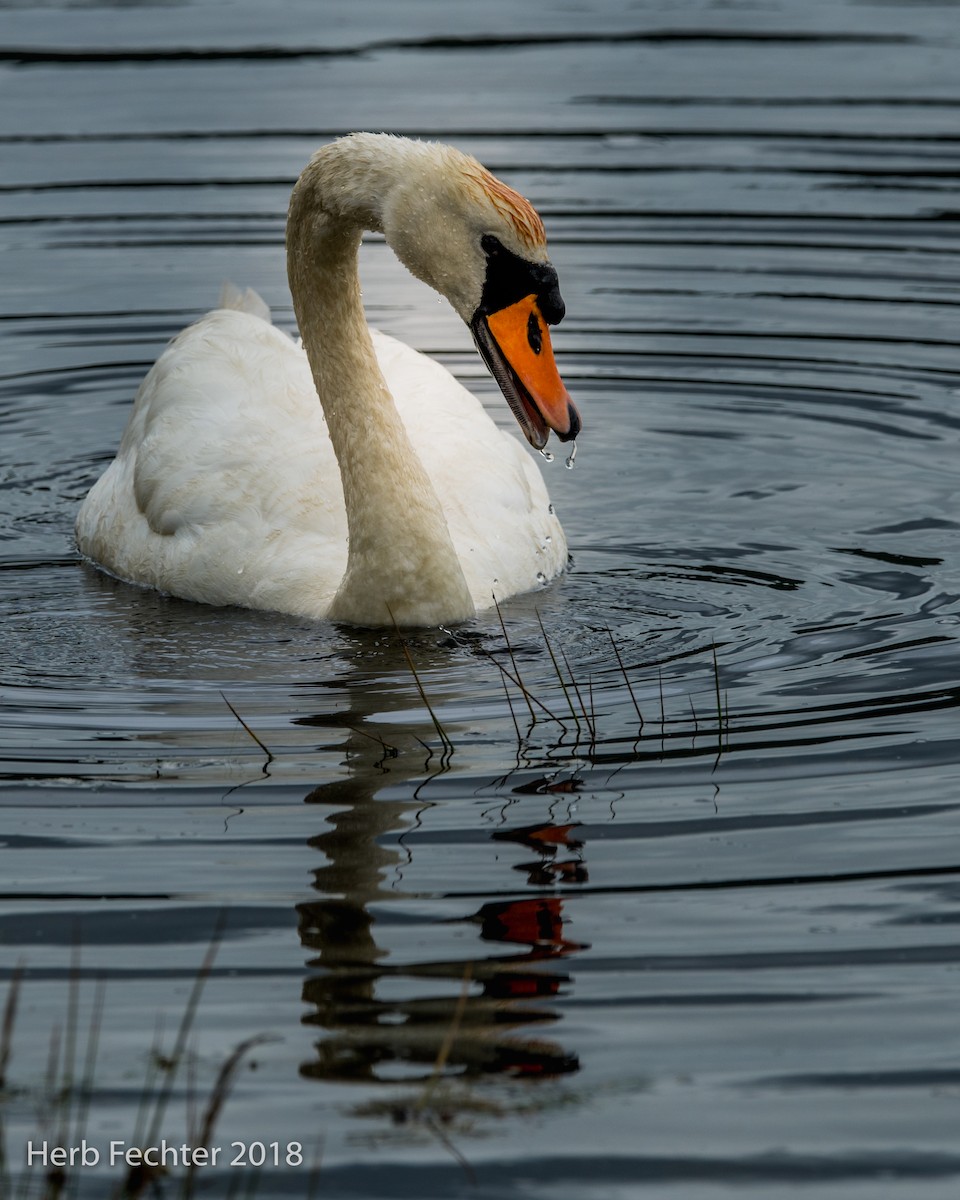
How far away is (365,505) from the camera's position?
872 cm

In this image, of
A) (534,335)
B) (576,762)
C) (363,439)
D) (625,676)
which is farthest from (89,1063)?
(363,439)

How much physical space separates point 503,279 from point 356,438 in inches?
53.8

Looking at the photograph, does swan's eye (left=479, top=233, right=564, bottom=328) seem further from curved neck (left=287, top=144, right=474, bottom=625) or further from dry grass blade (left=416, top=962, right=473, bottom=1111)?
dry grass blade (left=416, top=962, right=473, bottom=1111)

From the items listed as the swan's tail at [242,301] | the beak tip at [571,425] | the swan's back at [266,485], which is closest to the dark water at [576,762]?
the swan's back at [266,485]

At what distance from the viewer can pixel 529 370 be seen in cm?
778

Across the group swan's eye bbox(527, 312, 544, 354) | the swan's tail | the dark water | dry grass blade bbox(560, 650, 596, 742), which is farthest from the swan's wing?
swan's eye bbox(527, 312, 544, 354)

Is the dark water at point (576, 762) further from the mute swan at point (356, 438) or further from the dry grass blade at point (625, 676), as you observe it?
the mute swan at point (356, 438)

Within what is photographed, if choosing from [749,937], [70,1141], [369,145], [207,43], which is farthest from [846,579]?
[207,43]

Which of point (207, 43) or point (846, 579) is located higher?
point (207, 43)

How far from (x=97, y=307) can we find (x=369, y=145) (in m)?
6.10

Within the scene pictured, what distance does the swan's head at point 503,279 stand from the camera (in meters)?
7.72

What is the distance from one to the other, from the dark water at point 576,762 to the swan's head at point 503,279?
1.03 metres

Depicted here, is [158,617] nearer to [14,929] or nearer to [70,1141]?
[14,929]

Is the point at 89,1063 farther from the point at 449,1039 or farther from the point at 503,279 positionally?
the point at 503,279
